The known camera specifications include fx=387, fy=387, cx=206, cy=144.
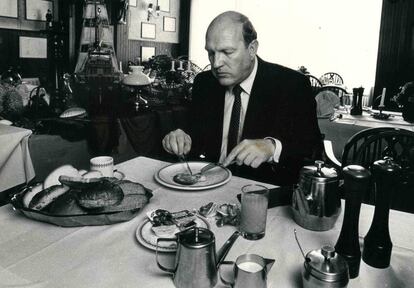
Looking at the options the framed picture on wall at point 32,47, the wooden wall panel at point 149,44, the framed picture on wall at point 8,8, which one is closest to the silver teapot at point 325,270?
the framed picture on wall at point 8,8

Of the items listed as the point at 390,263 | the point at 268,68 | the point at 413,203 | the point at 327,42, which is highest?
the point at 327,42

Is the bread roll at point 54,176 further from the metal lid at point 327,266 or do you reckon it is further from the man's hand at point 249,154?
the metal lid at point 327,266

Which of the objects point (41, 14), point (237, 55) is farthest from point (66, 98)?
point (41, 14)

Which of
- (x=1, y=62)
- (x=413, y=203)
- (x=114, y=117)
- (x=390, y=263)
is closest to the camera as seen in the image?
(x=390, y=263)

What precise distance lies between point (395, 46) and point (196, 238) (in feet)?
22.9

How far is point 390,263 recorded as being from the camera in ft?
3.10

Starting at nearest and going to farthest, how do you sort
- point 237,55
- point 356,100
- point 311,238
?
point 311,238 → point 237,55 → point 356,100

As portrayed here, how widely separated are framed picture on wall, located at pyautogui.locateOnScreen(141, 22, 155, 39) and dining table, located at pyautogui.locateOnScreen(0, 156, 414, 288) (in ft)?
21.5

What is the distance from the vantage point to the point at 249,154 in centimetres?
143

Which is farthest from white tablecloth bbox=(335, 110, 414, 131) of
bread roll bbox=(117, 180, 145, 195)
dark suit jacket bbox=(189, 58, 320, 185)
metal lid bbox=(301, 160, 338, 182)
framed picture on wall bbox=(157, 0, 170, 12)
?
framed picture on wall bbox=(157, 0, 170, 12)

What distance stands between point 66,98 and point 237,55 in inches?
68.7

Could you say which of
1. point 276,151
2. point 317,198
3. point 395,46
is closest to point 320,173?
point 317,198

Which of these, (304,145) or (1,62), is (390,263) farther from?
(1,62)

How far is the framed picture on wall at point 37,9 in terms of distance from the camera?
479 centimetres
